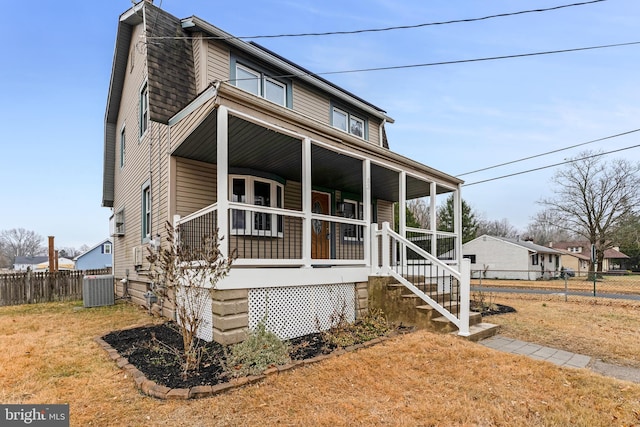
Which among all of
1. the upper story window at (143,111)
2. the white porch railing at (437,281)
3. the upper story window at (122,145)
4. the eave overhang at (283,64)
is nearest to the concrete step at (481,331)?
the white porch railing at (437,281)

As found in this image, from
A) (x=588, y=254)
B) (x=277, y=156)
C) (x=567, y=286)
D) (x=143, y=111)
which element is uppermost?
(x=143, y=111)

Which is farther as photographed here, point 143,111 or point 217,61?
point 143,111

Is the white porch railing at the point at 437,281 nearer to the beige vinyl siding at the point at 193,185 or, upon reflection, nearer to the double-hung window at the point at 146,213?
the beige vinyl siding at the point at 193,185

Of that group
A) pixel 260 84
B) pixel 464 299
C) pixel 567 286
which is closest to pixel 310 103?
pixel 260 84

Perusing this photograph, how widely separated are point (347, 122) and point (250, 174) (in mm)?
4770

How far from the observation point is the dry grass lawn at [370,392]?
3.05m

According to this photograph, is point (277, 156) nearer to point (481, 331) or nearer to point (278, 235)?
point (278, 235)

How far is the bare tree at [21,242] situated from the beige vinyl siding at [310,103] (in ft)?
279

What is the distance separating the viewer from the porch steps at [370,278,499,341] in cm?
584

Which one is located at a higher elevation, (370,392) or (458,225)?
(458,225)

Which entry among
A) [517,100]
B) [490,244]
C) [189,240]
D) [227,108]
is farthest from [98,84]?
[490,244]

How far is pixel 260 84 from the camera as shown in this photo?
885 centimetres

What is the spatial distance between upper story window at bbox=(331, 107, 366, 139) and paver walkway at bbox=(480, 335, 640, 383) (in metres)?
7.38

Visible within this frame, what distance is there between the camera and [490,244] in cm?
3538
